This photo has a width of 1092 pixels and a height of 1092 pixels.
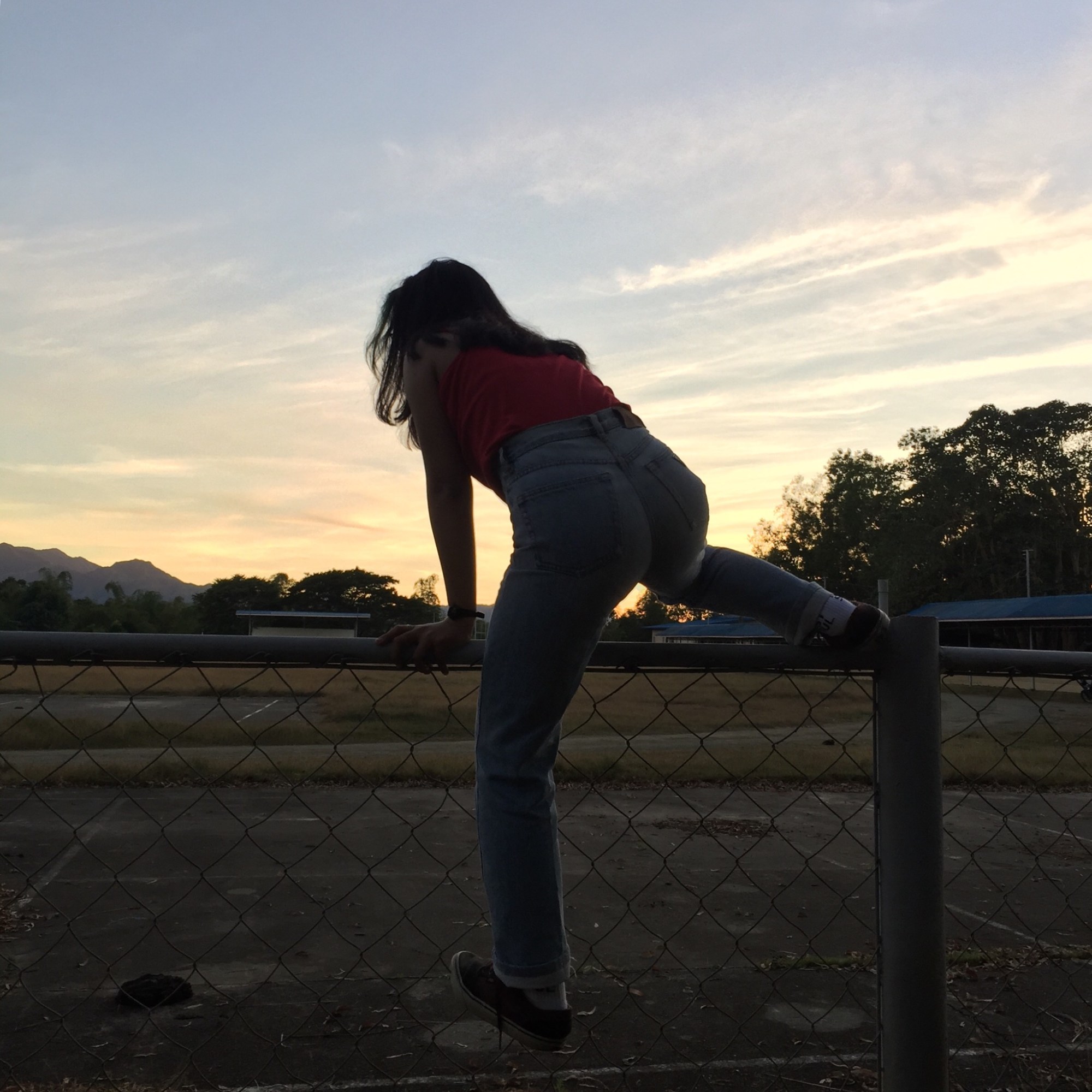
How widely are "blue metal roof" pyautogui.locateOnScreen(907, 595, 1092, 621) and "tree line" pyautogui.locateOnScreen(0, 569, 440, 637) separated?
3083cm

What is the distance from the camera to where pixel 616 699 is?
1248 inches

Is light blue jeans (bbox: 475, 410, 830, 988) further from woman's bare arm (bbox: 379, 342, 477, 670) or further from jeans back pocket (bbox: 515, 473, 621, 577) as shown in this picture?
woman's bare arm (bbox: 379, 342, 477, 670)

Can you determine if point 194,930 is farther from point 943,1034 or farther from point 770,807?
point 770,807

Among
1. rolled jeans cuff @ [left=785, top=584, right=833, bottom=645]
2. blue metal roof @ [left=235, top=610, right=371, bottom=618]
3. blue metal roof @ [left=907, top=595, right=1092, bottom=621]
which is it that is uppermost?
rolled jeans cuff @ [left=785, top=584, right=833, bottom=645]

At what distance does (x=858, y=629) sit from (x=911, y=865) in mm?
485

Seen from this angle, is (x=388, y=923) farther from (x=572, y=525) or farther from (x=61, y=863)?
(x=572, y=525)

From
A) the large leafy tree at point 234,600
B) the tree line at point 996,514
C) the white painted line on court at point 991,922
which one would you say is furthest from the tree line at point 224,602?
the white painted line on court at point 991,922

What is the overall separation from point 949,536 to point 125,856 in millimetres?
56901

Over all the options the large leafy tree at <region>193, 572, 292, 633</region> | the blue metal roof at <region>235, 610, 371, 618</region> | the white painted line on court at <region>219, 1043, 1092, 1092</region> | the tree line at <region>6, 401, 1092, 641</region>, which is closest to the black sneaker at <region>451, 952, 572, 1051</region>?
the white painted line on court at <region>219, 1043, 1092, 1092</region>

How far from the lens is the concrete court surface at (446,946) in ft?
11.8

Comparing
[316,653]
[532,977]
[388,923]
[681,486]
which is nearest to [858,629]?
[681,486]

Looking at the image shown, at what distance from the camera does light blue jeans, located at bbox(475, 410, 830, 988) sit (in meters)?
1.66

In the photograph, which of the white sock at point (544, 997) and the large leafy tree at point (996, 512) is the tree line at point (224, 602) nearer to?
the large leafy tree at point (996, 512)

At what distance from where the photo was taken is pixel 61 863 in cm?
760
